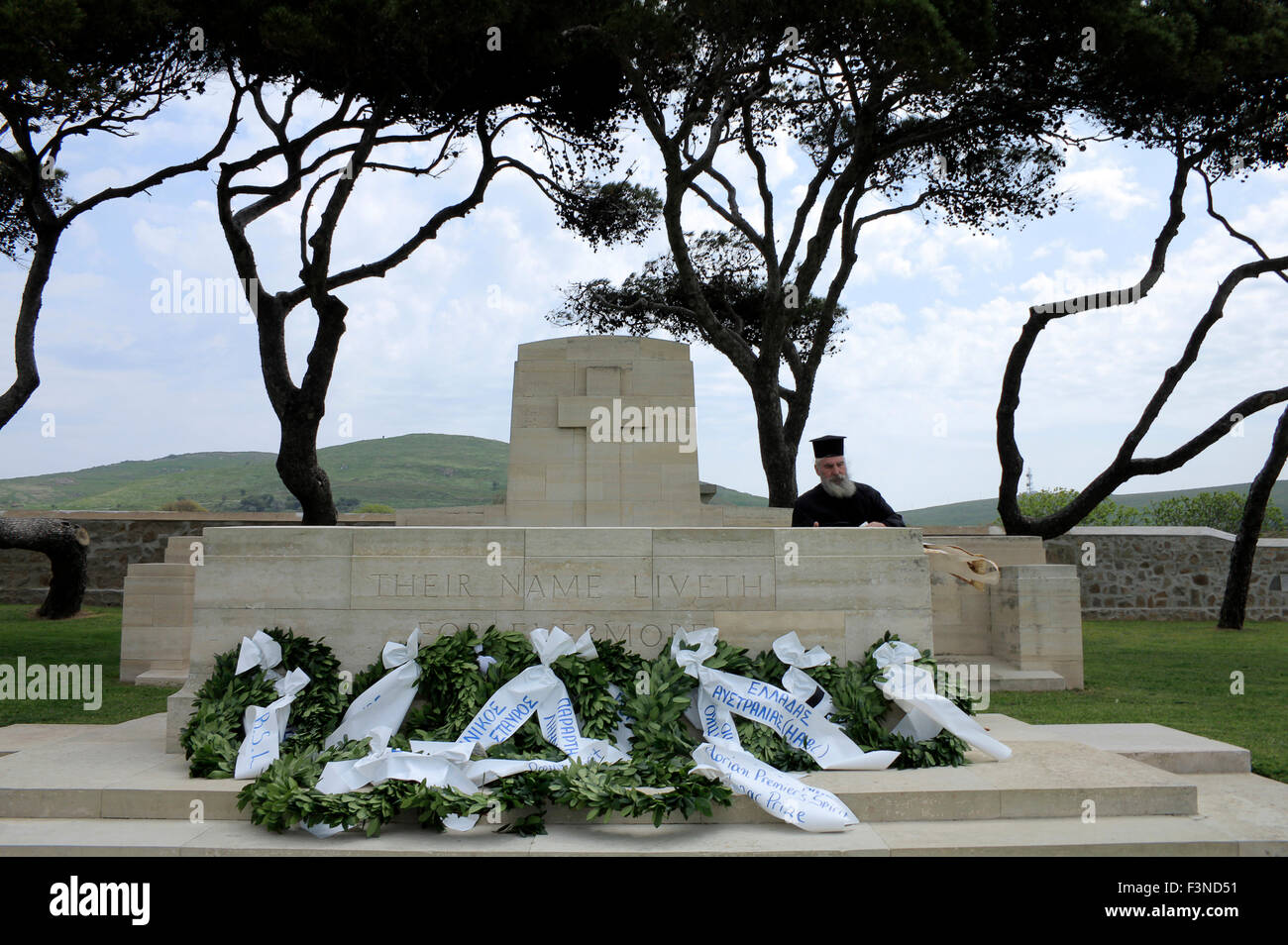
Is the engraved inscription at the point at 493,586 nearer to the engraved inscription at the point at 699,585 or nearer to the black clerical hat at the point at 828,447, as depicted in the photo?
the engraved inscription at the point at 699,585

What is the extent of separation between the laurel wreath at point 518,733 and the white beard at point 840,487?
1.44 metres

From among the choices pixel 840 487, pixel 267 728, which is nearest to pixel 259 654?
pixel 267 728

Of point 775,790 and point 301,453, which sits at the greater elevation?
point 301,453

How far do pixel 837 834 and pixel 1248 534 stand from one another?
515 inches

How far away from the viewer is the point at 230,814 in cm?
460

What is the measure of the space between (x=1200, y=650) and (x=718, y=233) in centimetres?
1084

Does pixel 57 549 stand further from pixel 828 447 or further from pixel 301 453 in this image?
pixel 828 447

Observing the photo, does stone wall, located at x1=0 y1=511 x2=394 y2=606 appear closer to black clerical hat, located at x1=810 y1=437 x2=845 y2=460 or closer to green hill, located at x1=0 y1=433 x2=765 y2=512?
black clerical hat, located at x1=810 y1=437 x2=845 y2=460

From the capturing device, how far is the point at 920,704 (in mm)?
5238

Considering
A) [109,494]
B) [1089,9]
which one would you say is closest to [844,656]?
[1089,9]

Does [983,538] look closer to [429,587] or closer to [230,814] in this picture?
[429,587]

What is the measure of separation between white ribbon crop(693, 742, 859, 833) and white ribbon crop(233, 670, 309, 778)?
6.79 feet

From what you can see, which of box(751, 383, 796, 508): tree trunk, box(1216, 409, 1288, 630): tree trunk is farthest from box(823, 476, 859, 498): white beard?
box(1216, 409, 1288, 630): tree trunk

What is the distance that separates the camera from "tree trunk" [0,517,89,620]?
43.6 ft
